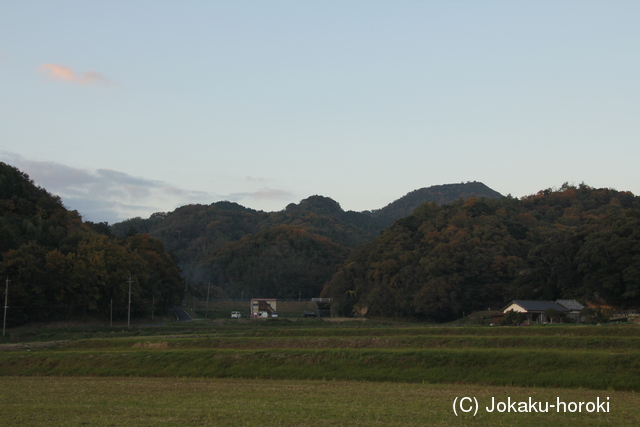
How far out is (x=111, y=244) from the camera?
215ft

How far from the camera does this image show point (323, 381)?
21656 mm

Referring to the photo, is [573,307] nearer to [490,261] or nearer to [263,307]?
[490,261]

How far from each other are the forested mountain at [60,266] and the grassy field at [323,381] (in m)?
22.8

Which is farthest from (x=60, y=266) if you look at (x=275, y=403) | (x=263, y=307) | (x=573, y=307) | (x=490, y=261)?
(x=573, y=307)

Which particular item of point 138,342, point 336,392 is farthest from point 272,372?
point 138,342

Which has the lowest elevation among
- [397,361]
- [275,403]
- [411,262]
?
[275,403]

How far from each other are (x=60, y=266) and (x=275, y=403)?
4759cm

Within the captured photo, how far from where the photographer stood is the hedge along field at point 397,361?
19953 mm

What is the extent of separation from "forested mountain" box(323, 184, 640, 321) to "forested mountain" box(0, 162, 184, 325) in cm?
2935

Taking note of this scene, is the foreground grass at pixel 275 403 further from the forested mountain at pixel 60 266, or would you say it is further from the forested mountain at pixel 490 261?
the forested mountain at pixel 490 261

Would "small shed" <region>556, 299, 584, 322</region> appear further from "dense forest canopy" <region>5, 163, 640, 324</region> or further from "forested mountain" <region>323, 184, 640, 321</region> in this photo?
"forested mountain" <region>323, 184, 640, 321</region>

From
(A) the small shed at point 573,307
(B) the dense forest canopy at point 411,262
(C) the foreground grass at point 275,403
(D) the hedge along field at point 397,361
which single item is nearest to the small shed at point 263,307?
(B) the dense forest canopy at point 411,262

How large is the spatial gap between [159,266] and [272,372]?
60374mm

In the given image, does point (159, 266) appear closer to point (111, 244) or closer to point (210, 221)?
point (111, 244)
